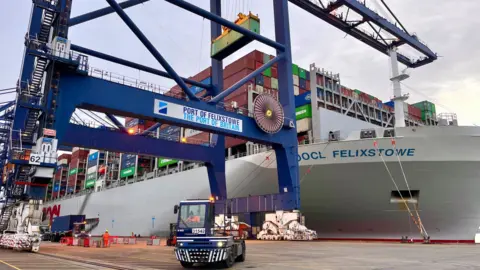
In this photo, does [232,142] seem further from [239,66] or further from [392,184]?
[392,184]

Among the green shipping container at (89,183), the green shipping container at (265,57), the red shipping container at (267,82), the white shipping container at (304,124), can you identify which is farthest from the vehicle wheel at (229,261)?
the green shipping container at (89,183)

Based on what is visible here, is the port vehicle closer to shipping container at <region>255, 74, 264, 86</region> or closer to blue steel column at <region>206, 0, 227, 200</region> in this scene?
blue steel column at <region>206, 0, 227, 200</region>

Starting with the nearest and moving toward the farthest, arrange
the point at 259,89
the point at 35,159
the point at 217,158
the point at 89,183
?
the point at 35,159, the point at 217,158, the point at 259,89, the point at 89,183

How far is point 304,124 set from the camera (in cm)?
2808

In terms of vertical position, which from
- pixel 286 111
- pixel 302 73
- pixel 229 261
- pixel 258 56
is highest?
pixel 258 56

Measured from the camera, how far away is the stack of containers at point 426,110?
39312 millimetres

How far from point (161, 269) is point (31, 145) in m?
11.7

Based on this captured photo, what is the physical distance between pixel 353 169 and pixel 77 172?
5253cm

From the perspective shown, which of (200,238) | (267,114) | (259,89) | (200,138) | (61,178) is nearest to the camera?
(200,238)

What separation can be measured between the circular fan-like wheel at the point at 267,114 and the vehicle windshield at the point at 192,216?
13.5 meters

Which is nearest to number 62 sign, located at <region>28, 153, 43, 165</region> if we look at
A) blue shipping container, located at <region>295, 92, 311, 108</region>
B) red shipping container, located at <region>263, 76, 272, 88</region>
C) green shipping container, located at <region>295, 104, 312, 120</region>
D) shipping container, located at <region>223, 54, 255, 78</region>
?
green shipping container, located at <region>295, 104, 312, 120</region>

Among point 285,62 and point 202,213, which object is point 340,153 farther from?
point 202,213

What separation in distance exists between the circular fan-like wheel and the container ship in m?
1.14

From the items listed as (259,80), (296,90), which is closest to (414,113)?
(296,90)
